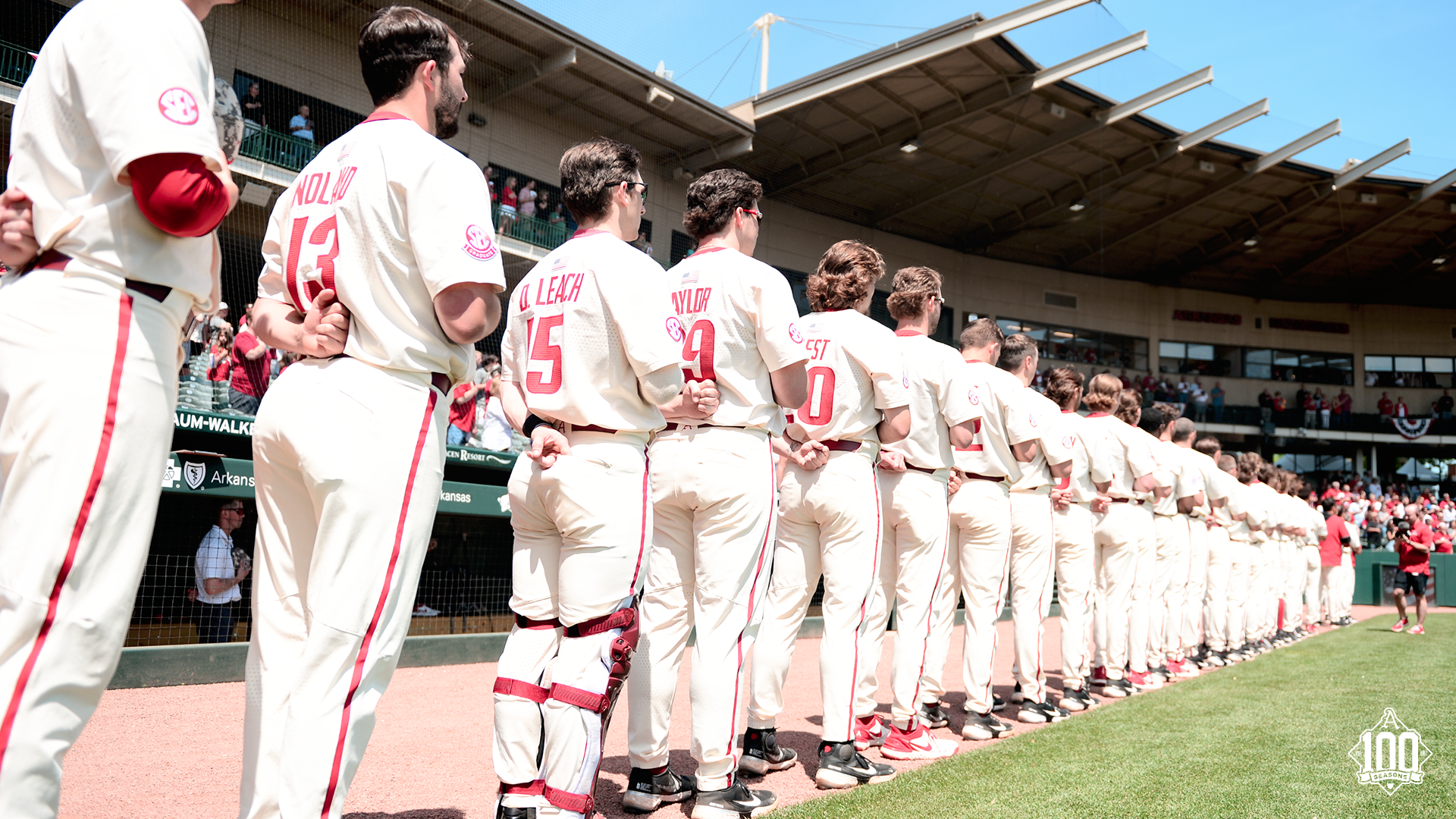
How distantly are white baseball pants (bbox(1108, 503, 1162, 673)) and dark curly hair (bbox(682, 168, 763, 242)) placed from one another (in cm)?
543

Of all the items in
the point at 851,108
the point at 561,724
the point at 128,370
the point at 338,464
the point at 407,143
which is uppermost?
the point at 851,108

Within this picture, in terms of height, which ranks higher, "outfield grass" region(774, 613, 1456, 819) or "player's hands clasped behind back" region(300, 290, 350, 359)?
"player's hands clasped behind back" region(300, 290, 350, 359)

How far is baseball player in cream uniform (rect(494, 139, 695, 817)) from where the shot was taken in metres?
2.93

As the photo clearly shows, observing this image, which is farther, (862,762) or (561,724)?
(862,762)

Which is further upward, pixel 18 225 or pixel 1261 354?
pixel 1261 354

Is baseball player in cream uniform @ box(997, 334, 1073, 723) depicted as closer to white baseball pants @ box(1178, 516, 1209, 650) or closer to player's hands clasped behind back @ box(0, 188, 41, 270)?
white baseball pants @ box(1178, 516, 1209, 650)

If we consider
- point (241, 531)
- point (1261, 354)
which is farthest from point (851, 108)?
point (1261, 354)

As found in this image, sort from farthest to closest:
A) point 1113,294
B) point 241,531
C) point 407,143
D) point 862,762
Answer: point 1113,294 → point 241,531 → point 862,762 → point 407,143

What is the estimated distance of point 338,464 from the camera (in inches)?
84.7

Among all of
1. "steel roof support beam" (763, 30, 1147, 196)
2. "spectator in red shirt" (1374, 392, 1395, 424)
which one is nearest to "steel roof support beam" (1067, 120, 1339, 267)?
"steel roof support beam" (763, 30, 1147, 196)

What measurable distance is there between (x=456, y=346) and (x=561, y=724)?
1.23 meters

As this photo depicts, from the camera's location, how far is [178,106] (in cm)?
184

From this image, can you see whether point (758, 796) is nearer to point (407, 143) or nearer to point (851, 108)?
point (407, 143)

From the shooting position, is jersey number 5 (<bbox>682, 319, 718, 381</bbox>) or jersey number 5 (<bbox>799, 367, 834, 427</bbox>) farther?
jersey number 5 (<bbox>799, 367, 834, 427</bbox>)
